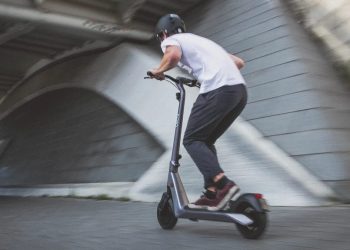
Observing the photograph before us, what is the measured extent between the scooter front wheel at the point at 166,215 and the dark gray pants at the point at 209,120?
611 mm

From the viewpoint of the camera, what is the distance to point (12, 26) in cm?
925

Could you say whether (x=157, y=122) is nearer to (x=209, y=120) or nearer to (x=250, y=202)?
(x=209, y=120)

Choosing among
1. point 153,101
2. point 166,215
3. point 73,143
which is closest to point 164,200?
point 166,215

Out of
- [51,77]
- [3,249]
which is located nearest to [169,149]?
[3,249]

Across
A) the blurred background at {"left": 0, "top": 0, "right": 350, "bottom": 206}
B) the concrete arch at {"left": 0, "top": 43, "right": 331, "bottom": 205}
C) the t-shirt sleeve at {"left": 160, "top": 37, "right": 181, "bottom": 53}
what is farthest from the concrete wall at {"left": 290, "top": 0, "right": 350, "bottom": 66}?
the t-shirt sleeve at {"left": 160, "top": 37, "right": 181, "bottom": 53}

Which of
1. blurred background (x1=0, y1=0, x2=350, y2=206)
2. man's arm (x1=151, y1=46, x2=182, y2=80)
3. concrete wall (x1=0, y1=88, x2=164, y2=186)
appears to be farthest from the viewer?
concrete wall (x1=0, y1=88, x2=164, y2=186)

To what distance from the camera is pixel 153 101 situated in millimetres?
8234

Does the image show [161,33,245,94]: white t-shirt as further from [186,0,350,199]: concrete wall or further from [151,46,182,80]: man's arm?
[186,0,350,199]: concrete wall

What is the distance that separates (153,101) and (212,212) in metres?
4.83

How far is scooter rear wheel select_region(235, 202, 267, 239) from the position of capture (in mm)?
3387

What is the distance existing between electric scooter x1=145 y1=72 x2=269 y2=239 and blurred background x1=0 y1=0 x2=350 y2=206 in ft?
5.26

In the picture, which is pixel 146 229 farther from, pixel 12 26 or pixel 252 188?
pixel 12 26

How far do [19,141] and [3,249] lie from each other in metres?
8.55

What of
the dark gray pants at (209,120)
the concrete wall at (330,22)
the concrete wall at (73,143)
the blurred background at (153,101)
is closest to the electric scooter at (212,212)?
the dark gray pants at (209,120)
